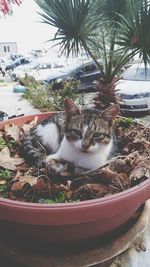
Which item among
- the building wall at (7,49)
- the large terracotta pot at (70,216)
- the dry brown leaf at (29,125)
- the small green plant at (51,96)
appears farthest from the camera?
the building wall at (7,49)

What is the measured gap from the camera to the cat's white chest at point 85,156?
33.4 inches

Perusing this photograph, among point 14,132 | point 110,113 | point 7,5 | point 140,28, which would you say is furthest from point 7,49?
point 110,113

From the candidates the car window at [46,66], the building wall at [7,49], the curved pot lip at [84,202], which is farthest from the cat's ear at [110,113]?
the building wall at [7,49]

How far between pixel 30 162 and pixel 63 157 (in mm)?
126

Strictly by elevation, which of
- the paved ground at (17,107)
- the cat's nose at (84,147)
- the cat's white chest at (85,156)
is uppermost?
the cat's nose at (84,147)

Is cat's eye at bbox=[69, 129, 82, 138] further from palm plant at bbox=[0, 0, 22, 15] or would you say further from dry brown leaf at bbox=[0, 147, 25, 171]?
palm plant at bbox=[0, 0, 22, 15]

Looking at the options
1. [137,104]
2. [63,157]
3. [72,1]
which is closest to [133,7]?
[72,1]

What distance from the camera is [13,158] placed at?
0.93 metres

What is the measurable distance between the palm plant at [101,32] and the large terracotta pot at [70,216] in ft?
2.74

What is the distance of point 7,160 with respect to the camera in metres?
0.90

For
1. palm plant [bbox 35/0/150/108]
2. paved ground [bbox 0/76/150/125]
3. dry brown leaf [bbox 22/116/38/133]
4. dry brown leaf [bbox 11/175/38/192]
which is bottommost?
paved ground [bbox 0/76/150/125]

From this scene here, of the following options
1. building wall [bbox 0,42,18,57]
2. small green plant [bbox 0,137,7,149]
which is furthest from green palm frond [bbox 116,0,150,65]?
building wall [bbox 0,42,18,57]

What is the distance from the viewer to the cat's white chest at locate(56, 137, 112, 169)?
2.78 ft

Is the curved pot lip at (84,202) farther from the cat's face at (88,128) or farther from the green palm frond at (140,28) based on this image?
the green palm frond at (140,28)
